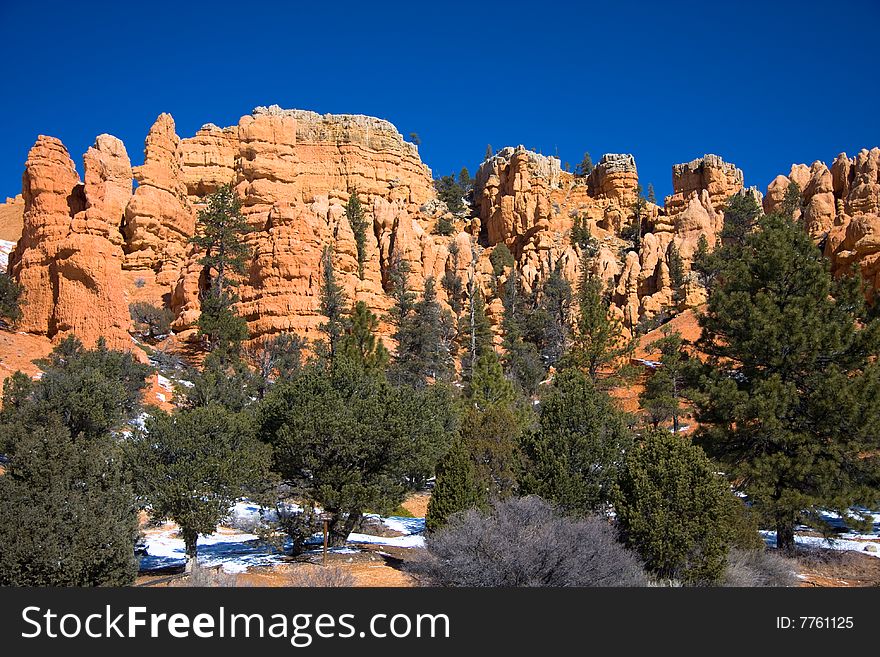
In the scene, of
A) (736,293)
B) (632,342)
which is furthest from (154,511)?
(632,342)

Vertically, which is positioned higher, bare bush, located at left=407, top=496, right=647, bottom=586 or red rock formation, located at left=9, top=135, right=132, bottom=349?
red rock formation, located at left=9, top=135, right=132, bottom=349

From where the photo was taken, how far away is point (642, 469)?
14555 mm

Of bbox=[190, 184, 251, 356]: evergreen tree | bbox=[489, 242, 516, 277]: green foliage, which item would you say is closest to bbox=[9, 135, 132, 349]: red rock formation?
bbox=[190, 184, 251, 356]: evergreen tree

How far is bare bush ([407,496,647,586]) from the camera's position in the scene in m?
12.4

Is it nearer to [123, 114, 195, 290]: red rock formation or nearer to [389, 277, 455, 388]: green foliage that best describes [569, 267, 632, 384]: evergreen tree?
[389, 277, 455, 388]: green foliage

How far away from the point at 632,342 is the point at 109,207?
1608 inches

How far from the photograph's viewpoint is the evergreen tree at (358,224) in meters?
62.2

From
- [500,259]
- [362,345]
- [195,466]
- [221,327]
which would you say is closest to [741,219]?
[500,259]

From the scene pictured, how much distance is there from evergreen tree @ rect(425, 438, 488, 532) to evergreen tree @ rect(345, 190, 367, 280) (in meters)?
42.9

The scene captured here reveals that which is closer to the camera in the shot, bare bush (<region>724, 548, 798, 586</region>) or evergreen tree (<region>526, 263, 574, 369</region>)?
bare bush (<region>724, 548, 798, 586</region>)

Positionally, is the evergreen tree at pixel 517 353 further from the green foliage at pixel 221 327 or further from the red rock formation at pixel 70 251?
the red rock formation at pixel 70 251

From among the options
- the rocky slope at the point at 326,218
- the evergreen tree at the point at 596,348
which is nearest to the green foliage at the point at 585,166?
the rocky slope at the point at 326,218

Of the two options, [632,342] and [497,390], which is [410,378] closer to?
[497,390]
